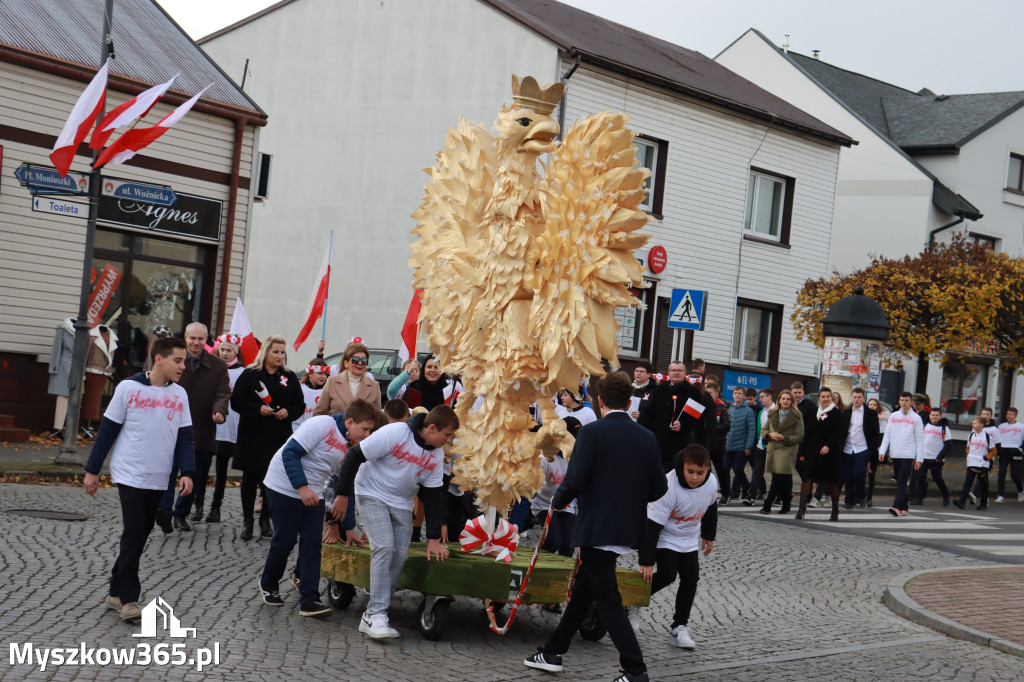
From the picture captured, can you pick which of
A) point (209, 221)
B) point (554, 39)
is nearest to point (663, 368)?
point (554, 39)

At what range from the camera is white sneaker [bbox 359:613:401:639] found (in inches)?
299

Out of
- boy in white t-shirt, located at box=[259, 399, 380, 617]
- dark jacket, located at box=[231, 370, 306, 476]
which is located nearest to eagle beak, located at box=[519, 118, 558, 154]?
boy in white t-shirt, located at box=[259, 399, 380, 617]

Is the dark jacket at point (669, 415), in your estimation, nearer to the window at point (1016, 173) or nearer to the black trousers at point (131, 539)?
the black trousers at point (131, 539)

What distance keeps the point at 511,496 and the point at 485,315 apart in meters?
1.29

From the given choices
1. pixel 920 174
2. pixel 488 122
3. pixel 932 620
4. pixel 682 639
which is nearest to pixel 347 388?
pixel 682 639

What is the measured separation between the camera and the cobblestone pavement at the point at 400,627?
7.00 m

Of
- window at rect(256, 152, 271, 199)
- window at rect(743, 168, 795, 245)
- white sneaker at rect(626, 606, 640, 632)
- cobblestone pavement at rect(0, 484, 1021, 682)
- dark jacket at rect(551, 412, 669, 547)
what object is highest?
window at rect(743, 168, 795, 245)

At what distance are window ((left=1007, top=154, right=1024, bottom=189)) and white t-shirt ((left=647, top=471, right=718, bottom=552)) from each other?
3473 cm

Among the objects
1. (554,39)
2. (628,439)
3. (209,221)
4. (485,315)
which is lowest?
(628,439)

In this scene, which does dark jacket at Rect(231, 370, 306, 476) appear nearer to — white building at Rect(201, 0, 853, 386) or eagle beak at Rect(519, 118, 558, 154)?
eagle beak at Rect(519, 118, 558, 154)

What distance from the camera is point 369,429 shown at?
8.16 m

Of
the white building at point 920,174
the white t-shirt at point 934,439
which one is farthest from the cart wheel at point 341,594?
the white building at point 920,174

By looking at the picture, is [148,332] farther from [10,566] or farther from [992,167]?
[992,167]

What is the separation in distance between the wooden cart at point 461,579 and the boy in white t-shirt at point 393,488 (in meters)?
0.15
